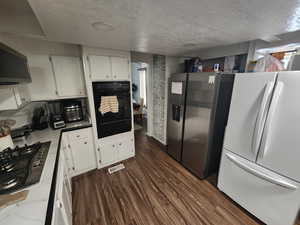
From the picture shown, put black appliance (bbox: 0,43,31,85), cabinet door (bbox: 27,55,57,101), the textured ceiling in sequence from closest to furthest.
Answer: the textured ceiling
black appliance (bbox: 0,43,31,85)
cabinet door (bbox: 27,55,57,101)

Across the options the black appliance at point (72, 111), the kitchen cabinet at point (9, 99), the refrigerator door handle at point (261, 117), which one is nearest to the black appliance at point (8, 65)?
the kitchen cabinet at point (9, 99)

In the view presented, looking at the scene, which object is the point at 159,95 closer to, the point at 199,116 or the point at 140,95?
the point at 199,116

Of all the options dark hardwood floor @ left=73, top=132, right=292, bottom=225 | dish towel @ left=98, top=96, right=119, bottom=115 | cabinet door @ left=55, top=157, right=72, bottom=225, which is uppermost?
dish towel @ left=98, top=96, right=119, bottom=115

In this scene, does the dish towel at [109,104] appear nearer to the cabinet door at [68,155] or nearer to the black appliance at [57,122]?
the black appliance at [57,122]

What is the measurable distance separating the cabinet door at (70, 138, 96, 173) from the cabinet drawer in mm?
54

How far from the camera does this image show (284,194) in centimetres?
125

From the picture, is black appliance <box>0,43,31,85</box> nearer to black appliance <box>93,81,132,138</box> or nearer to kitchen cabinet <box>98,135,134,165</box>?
black appliance <box>93,81,132,138</box>

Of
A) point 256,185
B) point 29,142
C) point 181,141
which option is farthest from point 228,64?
point 29,142

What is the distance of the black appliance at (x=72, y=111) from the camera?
2166 mm

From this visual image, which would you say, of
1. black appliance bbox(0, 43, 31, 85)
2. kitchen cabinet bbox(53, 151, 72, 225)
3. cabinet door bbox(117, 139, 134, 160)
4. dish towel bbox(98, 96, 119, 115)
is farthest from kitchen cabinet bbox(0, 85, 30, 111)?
cabinet door bbox(117, 139, 134, 160)

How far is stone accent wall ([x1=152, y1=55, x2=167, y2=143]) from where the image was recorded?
294 centimetres

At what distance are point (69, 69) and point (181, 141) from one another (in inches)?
92.6

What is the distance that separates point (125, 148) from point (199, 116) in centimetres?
158

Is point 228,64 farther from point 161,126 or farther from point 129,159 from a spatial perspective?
point 129,159
